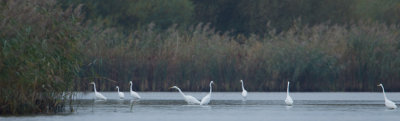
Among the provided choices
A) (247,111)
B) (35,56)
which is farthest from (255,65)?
(35,56)

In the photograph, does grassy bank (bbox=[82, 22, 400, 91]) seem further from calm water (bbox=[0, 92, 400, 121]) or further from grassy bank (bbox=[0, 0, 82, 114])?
grassy bank (bbox=[0, 0, 82, 114])

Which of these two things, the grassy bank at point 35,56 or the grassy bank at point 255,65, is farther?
the grassy bank at point 255,65

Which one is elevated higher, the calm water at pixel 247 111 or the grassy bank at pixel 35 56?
A: the grassy bank at pixel 35 56

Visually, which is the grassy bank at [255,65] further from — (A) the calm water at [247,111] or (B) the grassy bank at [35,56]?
(B) the grassy bank at [35,56]

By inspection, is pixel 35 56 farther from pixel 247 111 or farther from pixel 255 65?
pixel 255 65

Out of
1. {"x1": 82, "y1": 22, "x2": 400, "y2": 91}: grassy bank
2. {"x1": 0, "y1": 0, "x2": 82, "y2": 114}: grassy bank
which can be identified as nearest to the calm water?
A: {"x1": 0, "y1": 0, "x2": 82, "y2": 114}: grassy bank

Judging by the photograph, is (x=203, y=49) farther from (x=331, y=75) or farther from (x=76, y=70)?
(x=76, y=70)

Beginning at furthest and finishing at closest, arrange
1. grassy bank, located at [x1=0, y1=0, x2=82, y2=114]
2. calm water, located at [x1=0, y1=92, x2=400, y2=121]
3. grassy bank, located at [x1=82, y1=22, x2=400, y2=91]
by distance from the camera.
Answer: grassy bank, located at [x1=82, y1=22, x2=400, y2=91] < calm water, located at [x1=0, y1=92, x2=400, y2=121] < grassy bank, located at [x1=0, y1=0, x2=82, y2=114]

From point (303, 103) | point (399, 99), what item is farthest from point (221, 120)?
point (399, 99)

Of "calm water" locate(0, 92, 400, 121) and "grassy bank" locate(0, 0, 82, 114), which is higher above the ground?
"grassy bank" locate(0, 0, 82, 114)

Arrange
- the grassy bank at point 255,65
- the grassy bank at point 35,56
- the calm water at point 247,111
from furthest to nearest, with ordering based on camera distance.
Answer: the grassy bank at point 255,65 → the calm water at point 247,111 → the grassy bank at point 35,56

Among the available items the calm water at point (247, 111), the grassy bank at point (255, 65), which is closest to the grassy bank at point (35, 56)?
the calm water at point (247, 111)

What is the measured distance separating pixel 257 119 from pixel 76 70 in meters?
3.72

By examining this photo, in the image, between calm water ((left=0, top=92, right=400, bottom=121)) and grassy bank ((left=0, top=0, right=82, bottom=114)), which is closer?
grassy bank ((left=0, top=0, right=82, bottom=114))
